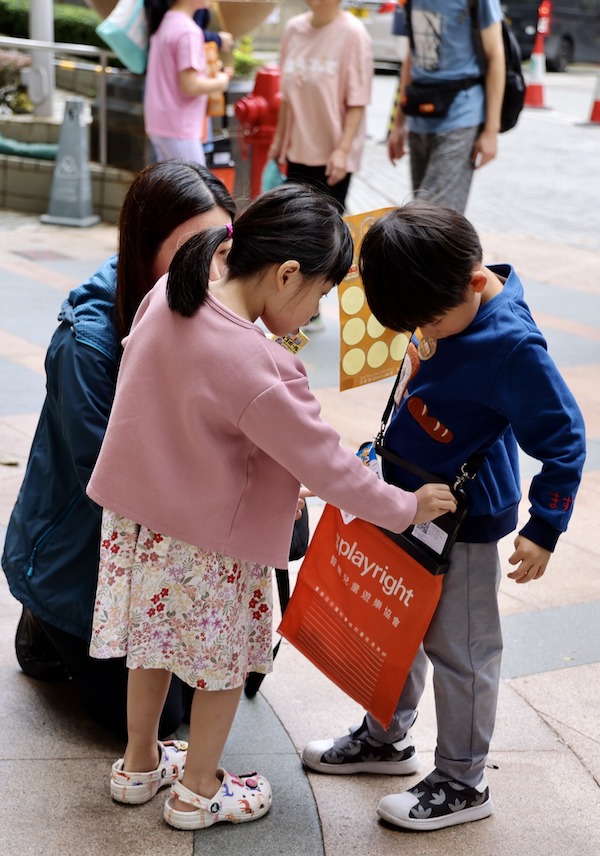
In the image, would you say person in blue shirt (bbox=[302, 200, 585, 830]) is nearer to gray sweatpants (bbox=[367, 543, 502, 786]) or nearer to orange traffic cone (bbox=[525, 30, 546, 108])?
gray sweatpants (bbox=[367, 543, 502, 786])

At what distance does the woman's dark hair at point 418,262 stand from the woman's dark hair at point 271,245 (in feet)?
0.26

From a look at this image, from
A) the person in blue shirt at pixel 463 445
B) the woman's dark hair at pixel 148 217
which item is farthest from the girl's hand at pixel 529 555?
the woman's dark hair at pixel 148 217

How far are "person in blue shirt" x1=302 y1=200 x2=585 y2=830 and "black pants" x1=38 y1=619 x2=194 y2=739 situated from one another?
334 millimetres

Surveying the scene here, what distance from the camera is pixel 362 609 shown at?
7.80 ft

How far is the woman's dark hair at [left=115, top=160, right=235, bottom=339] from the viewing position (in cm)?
240

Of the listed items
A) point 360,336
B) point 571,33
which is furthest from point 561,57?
point 360,336

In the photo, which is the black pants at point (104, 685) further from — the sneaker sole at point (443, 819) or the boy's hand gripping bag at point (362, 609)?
the sneaker sole at point (443, 819)

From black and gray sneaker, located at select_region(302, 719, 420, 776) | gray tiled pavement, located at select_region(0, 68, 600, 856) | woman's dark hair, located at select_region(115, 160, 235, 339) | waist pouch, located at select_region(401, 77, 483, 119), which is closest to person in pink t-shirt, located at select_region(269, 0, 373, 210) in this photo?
waist pouch, located at select_region(401, 77, 483, 119)

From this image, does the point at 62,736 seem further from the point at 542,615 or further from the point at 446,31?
the point at 446,31

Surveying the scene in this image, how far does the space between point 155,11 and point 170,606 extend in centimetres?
516

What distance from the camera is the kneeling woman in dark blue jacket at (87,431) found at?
2.40 meters

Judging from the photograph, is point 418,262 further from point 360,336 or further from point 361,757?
point 361,757

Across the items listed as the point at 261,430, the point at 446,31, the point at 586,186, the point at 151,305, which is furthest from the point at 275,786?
the point at 586,186

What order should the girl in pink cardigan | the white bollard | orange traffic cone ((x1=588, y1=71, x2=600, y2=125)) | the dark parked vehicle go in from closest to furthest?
1. the girl in pink cardigan
2. the white bollard
3. orange traffic cone ((x1=588, y1=71, x2=600, y2=125))
4. the dark parked vehicle
